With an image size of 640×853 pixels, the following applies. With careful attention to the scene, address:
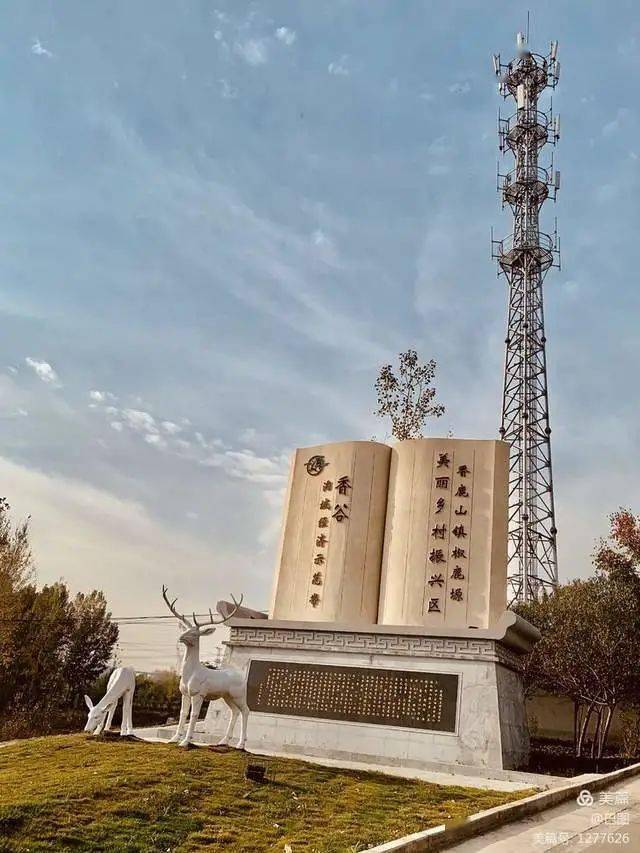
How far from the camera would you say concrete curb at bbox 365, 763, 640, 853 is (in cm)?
467

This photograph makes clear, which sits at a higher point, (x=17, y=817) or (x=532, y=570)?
(x=532, y=570)

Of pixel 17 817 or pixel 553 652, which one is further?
pixel 553 652

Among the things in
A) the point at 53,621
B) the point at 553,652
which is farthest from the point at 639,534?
the point at 53,621

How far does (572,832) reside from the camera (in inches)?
222

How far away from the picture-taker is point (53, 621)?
75.6ft

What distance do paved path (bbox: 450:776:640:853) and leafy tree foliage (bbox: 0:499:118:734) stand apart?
13472 millimetres

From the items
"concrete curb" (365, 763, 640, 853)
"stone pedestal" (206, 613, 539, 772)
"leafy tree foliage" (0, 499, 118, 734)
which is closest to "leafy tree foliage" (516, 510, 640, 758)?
"stone pedestal" (206, 613, 539, 772)

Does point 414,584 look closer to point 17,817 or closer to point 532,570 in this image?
point 17,817

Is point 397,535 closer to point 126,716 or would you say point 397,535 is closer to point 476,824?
point 126,716

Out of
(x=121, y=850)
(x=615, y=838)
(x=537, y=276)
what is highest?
(x=537, y=276)

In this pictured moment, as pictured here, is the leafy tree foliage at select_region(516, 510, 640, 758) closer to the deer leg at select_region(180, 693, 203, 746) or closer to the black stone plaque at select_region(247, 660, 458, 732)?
the black stone plaque at select_region(247, 660, 458, 732)

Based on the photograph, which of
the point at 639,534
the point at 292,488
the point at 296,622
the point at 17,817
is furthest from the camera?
the point at 639,534

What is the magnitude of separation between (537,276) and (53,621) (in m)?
21.4

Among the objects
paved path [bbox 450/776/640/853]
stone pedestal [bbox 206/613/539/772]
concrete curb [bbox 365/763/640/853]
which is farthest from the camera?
stone pedestal [bbox 206/613/539/772]
